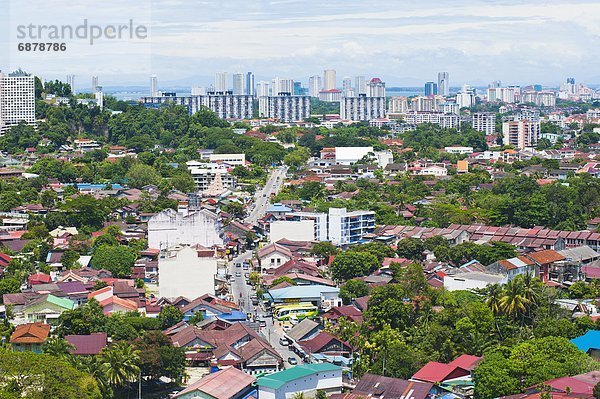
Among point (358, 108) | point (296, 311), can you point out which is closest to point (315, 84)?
point (358, 108)

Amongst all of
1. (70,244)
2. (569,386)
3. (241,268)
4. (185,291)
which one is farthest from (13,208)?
(569,386)

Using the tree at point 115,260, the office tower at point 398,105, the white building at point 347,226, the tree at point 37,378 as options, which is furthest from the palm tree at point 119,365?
the office tower at point 398,105

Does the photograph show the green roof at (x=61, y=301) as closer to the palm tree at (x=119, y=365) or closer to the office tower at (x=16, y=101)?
the palm tree at (x=119, y=365)

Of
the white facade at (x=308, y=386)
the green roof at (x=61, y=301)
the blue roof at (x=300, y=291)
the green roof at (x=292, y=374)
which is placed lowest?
the white facade at (x=308, y=386)

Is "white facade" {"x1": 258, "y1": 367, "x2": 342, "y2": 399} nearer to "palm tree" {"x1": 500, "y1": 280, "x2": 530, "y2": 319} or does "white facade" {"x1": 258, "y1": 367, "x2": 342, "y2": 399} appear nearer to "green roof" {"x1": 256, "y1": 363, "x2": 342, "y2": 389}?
"green roof" {"x1": 256, "y1": 363, "x2": 342, "y2": 389}

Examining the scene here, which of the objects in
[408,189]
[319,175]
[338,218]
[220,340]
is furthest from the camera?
[319,175]

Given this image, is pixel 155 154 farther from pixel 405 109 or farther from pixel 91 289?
pixel 405 109
